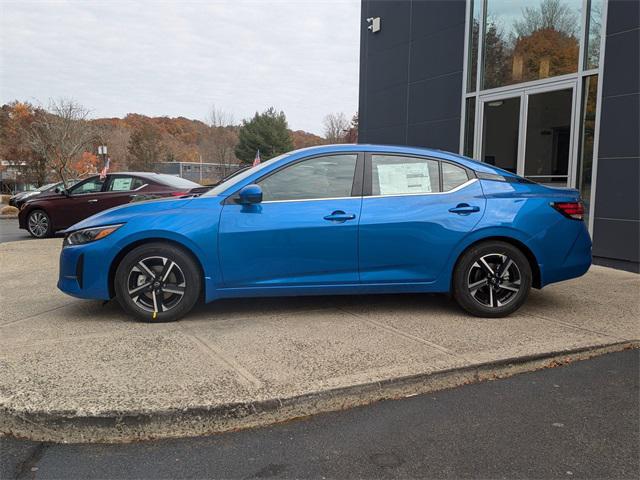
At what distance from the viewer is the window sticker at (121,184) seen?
1130 centimetres

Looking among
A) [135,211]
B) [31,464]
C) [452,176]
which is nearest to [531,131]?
[452,176]

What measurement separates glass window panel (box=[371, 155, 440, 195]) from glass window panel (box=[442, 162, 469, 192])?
6cm

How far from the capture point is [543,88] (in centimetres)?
864

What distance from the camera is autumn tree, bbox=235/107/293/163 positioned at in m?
58.0

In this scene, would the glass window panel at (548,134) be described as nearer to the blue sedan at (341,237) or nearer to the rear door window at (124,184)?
the blue sedan at (341,237)

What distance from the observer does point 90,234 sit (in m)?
4.48

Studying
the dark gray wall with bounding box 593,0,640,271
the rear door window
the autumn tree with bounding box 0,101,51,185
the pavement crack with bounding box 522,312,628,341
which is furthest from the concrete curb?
the autumn tree with bounding box 0,101,51,185

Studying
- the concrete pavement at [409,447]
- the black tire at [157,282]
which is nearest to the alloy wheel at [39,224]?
the black tire at [157,282]

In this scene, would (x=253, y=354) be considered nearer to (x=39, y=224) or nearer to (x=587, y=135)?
(x=587, y=135)

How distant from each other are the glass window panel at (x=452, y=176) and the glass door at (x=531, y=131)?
13.9ft

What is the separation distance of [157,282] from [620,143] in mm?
6468

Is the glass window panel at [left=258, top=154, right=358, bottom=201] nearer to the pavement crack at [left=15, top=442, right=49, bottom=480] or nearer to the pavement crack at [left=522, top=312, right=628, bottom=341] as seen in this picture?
the pavement crack at [left=522, top=312, right=628, bottom=341]

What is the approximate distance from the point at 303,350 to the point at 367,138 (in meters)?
10.2

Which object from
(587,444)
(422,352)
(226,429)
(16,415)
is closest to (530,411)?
(587,444)
